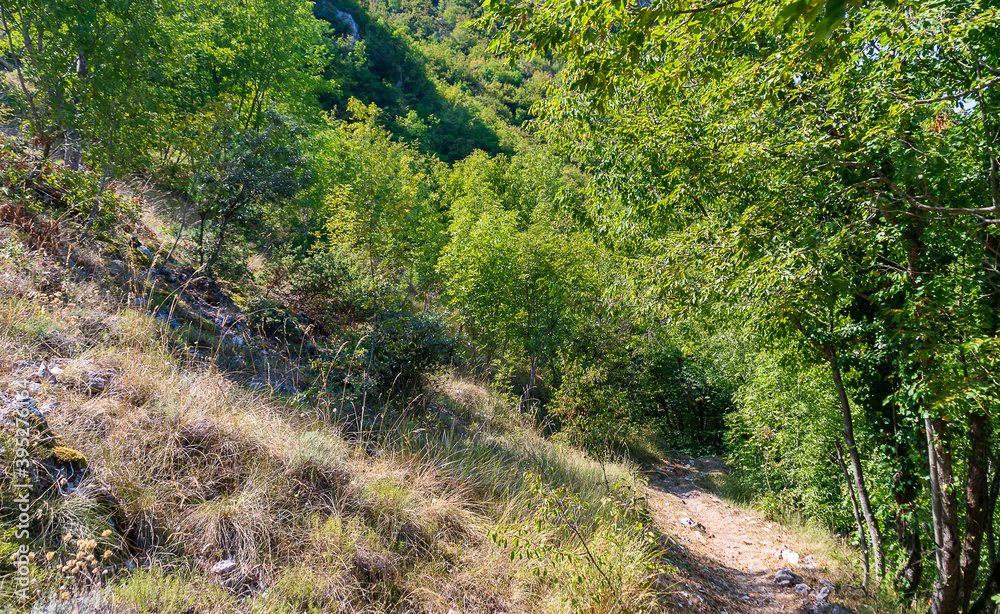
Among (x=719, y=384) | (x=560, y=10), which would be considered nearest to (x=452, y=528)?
(x=560, y=10)

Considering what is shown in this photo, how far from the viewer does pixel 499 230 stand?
45.7 ft

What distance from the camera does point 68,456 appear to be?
246 centimetres

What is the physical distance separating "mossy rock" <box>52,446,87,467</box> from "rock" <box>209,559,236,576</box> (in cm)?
98

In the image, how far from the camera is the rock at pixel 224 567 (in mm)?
2492

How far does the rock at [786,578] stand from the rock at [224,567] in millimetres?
5569

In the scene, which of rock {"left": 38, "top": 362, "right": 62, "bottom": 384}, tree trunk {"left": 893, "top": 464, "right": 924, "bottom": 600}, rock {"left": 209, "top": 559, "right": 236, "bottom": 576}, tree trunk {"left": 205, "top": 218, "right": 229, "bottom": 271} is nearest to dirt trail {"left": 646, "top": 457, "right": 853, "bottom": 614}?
tree trunk {"left": 893, "top": 464, "right": 924, "bottom": 600}

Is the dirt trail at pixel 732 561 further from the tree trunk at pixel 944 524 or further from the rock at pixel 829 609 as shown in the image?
the tree trunk at pixel 944 524

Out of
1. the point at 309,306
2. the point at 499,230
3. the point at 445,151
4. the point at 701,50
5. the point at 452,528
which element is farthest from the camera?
the point at 445,151

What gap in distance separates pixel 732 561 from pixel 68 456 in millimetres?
6797

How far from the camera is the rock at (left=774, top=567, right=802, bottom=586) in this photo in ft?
16.0

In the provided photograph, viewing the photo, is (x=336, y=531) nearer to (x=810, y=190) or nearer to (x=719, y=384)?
(x=810, y=190)

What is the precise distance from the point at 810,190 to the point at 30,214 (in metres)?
8.34

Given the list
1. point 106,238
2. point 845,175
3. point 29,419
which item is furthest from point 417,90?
point 29,419

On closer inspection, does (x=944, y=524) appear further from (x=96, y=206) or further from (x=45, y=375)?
(x=96, y=206)
